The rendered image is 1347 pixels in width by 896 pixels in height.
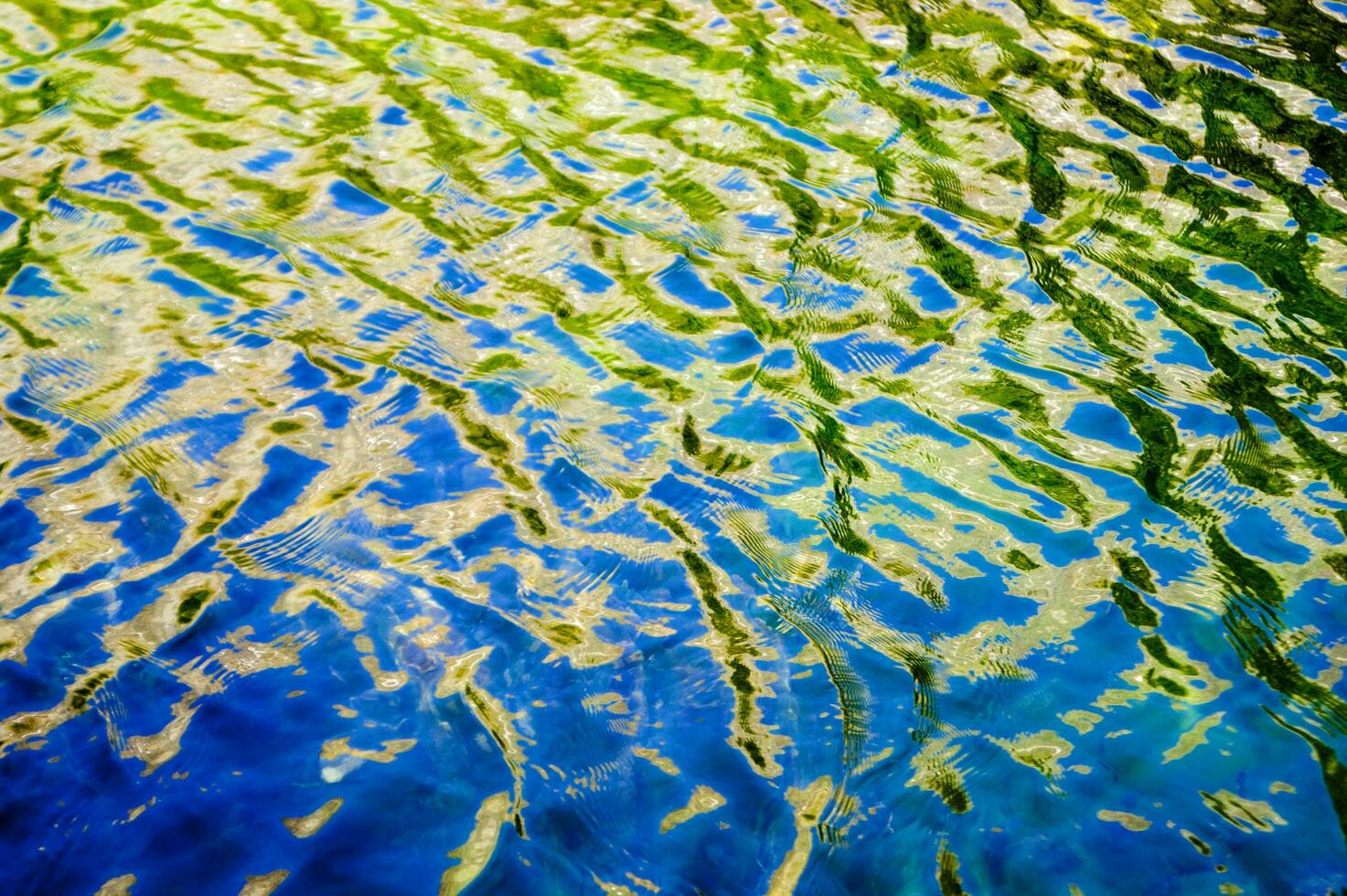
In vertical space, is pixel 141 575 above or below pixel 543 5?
below

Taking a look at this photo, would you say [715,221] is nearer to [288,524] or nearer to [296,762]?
[288,524]

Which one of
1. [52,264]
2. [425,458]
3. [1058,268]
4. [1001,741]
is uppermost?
[1058,268]

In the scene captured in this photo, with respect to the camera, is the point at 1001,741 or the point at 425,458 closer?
the point at 1001,741

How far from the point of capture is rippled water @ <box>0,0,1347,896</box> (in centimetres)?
234

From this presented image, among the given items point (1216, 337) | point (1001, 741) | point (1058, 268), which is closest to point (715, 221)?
point (1058, 268)

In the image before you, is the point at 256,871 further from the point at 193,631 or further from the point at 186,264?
the point at 186,264

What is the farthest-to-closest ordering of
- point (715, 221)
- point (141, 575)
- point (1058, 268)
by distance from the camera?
point (715, 221) < point (1058, 268) < point (141, 575)

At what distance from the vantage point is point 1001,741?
2.47m

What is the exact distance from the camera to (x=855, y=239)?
4.16 meters

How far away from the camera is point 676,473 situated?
321 centimetres

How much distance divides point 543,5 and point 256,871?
17.5ft

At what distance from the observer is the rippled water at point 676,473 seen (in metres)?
2.34

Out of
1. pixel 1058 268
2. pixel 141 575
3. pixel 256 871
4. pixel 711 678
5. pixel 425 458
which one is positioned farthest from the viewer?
pixel 1058 268

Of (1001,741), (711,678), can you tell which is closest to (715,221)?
(711,678)
